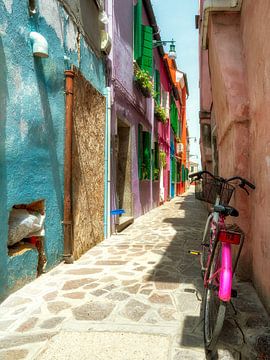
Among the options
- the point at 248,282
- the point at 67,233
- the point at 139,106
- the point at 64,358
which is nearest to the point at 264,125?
the point at 248,282

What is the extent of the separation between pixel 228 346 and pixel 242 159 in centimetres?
222

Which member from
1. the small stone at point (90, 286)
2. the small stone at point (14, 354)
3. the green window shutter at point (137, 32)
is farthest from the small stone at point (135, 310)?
the green window shutter at point (137, 32)

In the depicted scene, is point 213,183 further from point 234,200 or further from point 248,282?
point 248,282

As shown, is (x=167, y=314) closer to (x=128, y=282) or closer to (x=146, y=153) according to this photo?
(x=128, y=282)

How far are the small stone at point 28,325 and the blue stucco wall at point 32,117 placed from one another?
547 mm

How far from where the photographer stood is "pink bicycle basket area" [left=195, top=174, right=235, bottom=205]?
106 inches

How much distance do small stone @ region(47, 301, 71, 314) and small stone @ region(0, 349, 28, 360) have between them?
2.11 ft

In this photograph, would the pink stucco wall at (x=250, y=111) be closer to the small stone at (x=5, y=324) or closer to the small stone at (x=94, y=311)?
the small stone at (x=94, y=311)

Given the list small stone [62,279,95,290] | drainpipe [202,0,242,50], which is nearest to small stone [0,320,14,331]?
small stone [62,279,95,290]

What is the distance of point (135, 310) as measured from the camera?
2889 millimetres

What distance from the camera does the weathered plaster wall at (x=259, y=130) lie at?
2.78 m

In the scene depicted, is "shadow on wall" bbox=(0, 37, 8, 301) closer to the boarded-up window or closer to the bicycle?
the bicycle

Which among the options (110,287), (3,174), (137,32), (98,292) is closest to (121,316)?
(98,292)

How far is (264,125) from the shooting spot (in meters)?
2.88
